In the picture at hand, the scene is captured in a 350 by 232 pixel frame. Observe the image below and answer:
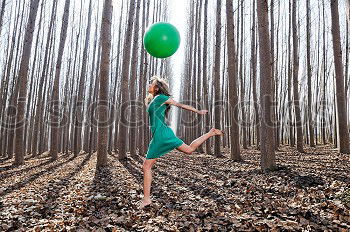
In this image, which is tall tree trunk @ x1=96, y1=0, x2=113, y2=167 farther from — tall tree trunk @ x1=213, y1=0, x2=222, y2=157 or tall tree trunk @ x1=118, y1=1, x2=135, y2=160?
tall tree trunk @ x1=213, y1=0, x2=222, y2=157

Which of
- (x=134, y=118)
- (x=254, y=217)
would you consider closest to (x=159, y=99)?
(x=254, y=217)

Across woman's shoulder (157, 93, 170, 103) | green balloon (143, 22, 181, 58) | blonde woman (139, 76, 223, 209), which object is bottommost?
blonde woman (139, 76, 223, 209)

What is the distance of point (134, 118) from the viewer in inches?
492

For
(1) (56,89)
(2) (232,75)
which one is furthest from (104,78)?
(1) (56,89)

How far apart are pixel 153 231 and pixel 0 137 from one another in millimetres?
17259

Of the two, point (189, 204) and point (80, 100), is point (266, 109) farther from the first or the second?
point (80, 100)

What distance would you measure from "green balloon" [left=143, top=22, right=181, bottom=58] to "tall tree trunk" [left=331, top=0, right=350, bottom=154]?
25.2 ft

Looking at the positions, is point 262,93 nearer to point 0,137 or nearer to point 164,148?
point 164,148

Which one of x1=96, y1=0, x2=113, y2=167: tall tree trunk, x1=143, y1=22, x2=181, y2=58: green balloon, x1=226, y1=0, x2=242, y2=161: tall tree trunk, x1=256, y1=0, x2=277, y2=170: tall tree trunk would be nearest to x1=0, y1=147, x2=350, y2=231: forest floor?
x1=256, y1=0, x2=277, y2=170: tall tree trunk

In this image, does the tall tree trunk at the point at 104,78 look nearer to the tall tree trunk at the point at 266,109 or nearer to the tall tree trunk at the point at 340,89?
the tall tree trunk at the point at 266,109

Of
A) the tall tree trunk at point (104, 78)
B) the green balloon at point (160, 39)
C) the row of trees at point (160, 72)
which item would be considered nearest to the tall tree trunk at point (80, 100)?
the row of trees at point (160, 72)

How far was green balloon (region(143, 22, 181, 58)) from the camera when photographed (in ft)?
14.1

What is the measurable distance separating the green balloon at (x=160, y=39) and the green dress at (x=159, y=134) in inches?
37.9

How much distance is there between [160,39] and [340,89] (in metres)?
8.05
